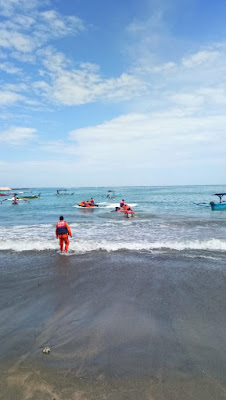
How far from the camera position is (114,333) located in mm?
4535

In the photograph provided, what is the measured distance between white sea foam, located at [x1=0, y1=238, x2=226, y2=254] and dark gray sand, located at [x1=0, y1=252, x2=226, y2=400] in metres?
2.88

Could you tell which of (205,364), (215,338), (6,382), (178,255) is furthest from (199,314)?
(178,255)

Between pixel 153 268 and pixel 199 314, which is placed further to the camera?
pixel 153 268

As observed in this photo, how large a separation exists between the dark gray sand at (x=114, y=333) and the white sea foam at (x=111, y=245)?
2877mm

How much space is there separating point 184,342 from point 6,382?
298 cm

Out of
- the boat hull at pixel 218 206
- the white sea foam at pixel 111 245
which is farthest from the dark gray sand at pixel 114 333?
the boat hull at pixel 218 206

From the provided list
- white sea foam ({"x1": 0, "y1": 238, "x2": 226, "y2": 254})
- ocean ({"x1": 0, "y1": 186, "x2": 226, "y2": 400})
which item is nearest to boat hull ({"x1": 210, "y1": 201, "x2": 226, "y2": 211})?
white sea foam ({"x1": 0, "y1": 238, "x2": 226, "y2": 254})

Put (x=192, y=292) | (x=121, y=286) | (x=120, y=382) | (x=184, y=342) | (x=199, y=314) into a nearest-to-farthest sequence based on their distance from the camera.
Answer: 1. (x=120, y=382)
2. (x=184, y=342)
3. (x=199, y=314)
4. (x=192, y=292)
5. (x=121, y=286)

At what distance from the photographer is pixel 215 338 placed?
14.2ft

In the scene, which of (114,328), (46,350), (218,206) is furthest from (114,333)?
(218,206)

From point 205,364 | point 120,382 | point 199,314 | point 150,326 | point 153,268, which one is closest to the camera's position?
point 120,382

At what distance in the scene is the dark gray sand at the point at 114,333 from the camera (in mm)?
3264

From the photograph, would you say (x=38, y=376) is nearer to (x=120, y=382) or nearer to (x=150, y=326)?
(x=120, y=382)

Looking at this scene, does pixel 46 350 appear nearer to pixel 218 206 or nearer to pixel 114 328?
pixel 114 328
